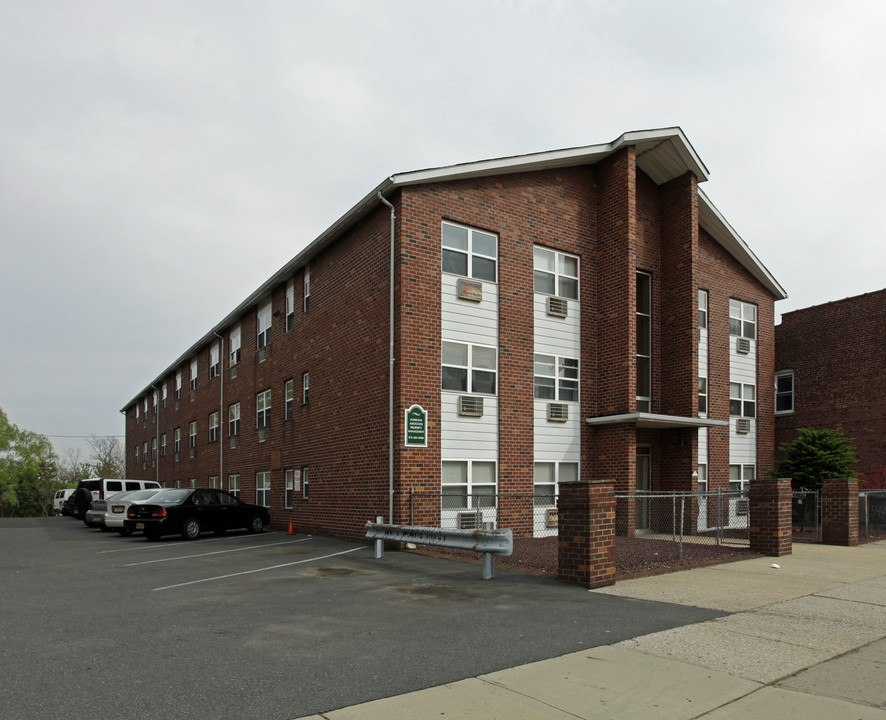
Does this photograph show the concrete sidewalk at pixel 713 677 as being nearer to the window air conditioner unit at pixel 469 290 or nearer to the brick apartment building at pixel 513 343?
the brick apartment building at pixel 513 343

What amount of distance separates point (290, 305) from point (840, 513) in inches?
653

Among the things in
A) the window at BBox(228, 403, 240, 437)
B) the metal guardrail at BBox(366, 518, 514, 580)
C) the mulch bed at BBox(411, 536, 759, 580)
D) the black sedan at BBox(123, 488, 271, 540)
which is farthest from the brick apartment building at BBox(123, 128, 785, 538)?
the window at BBox(228, 403, 240, 437)

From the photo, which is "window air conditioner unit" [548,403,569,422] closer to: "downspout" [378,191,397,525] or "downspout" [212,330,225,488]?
"downspout" [378,191,397,525]

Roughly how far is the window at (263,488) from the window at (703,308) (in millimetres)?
15153

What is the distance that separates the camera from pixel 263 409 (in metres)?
25.2

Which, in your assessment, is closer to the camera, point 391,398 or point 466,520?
point 391,398

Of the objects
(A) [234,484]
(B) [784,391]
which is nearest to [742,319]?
(B) [784,391]

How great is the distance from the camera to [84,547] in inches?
704

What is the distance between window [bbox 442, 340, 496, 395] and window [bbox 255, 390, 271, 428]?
9.87 m

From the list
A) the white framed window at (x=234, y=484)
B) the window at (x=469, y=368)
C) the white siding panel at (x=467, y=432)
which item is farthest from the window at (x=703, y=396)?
the white framed window at (x=234, y=484)

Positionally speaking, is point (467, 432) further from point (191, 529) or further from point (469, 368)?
point (191, 529)

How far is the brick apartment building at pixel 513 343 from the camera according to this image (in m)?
16.6

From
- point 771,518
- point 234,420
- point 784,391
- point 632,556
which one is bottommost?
point 632,556

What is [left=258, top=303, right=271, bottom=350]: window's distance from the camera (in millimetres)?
25375
